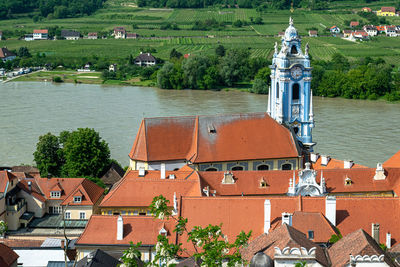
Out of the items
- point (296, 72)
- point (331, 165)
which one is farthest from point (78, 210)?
point (296, 72)

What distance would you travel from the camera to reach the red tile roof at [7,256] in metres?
22.9

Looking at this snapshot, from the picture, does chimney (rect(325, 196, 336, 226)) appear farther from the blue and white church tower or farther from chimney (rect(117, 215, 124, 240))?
the blue and white church tower

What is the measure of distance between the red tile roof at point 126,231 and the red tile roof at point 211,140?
29.4 feet

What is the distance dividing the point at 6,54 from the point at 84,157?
67.7m

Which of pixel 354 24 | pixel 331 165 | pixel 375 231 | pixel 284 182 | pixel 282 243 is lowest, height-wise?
pixel 354 24

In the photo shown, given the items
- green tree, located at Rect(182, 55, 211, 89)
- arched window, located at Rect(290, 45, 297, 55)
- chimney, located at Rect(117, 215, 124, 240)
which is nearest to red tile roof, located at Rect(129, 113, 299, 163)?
arched window, located at Rect(290, 45, 297, 55)

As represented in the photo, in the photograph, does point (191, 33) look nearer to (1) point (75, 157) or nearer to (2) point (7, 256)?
(1) point (75, 157)

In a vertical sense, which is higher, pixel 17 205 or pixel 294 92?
pixel 294 92

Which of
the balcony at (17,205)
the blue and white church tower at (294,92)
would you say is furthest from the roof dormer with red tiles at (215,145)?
the balcony at (17,205)

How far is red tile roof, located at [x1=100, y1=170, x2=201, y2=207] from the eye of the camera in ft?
94.8

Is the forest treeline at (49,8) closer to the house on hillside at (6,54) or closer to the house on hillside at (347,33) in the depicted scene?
the house on hillside at (6,54)

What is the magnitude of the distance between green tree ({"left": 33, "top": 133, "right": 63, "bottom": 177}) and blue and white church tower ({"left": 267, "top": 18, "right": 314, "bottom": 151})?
11713mm

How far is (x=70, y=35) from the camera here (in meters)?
122

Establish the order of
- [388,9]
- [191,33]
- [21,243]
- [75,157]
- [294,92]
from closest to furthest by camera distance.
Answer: [21,243], [294,92], [75,157], [191,33], [388,9]
